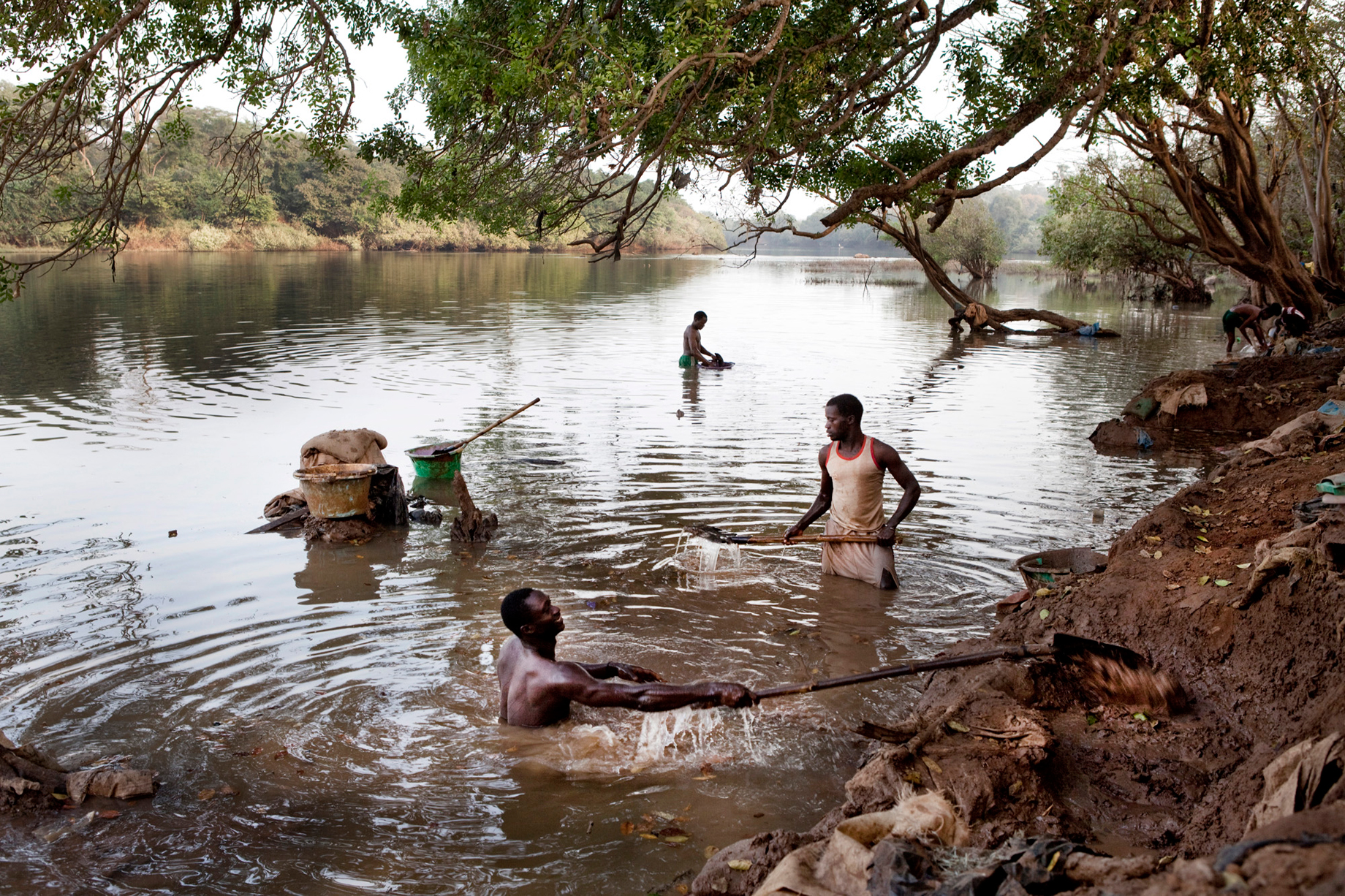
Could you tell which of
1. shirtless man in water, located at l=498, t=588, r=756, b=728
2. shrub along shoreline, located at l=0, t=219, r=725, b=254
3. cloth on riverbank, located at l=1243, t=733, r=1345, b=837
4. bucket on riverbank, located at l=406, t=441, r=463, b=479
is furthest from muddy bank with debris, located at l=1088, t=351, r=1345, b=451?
shrub along shoreline, located at l=0, t=219, r=725, b=254

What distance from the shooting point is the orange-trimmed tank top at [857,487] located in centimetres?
699

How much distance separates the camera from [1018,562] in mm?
6609

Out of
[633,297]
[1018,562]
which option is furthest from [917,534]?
[633,297]

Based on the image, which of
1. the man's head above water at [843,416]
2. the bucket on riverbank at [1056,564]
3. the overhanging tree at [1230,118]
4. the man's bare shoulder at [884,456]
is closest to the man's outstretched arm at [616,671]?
the man's head above water at [843,416]

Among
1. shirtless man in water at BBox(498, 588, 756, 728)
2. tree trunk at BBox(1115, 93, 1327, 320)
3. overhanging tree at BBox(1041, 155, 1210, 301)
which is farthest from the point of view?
overhanging tree at BBox(1041, 155, 1210, 301)

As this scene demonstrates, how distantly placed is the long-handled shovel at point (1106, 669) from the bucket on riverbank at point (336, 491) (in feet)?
16.2

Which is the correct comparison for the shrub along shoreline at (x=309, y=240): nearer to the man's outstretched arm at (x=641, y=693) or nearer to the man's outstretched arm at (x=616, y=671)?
the man's outstretched arm at (x=616, y=671)

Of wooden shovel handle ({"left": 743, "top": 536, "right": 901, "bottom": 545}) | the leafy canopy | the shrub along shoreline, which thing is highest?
the shrub along shoreline

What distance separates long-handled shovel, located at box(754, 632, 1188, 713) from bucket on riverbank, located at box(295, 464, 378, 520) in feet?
16.2

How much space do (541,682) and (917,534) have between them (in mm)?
4559

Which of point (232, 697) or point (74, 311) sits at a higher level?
point (74, 311)

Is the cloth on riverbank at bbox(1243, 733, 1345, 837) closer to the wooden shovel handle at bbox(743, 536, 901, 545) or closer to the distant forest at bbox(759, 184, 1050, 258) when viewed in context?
the wooden shovel handle at bbox(743, 536, 901, 545)

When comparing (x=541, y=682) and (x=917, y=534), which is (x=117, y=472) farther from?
(x=917, y=534)

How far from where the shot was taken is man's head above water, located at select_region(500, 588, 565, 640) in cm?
489
